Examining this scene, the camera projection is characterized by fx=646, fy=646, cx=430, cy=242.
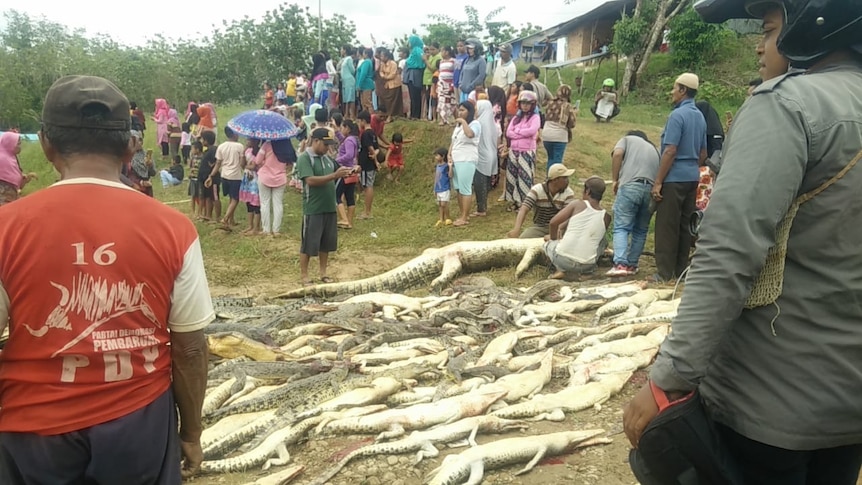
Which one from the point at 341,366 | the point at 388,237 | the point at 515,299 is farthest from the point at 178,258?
the point at 388,237

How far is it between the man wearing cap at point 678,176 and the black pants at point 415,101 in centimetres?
817

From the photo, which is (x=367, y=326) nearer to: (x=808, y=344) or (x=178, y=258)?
(x=178, y=258)

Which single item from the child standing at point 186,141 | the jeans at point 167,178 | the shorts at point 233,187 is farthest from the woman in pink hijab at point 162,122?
the shorts at point 233,187

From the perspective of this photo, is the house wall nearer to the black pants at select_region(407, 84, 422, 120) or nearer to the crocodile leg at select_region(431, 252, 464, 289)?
the black pants at select_region(407, 84, 422, 120)

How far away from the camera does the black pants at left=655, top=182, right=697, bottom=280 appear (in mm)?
6676

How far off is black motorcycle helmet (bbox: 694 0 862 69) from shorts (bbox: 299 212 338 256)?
20.6 feet

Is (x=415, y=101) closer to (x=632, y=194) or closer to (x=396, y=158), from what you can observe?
(x=396, y=158)

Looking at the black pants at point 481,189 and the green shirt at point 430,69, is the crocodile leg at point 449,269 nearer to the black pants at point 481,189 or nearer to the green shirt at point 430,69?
the black pants at point 481,189

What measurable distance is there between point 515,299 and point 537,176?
5.70 meters

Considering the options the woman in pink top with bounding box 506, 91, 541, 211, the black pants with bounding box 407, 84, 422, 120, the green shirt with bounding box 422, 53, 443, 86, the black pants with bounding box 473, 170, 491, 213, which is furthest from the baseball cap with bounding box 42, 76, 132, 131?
the black pants with bounding box 407, 84, 422, 120

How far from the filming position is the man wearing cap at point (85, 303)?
164 centimetres

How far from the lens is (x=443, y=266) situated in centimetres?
793

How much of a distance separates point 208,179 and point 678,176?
303 inches

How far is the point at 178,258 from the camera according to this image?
5.91 feet
